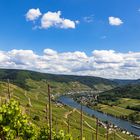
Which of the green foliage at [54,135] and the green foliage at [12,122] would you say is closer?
the green foliage at [12,122]

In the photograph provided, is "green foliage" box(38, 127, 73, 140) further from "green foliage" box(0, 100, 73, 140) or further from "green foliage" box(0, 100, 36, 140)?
"green foliage" box(0, 100, 36, 140)

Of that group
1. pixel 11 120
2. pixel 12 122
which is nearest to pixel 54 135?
pixel 12 122

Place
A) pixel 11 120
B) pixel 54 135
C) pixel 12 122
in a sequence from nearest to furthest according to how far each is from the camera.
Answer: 1. pixel 11 120
2. pixel 12 122
3. pixel 54 135

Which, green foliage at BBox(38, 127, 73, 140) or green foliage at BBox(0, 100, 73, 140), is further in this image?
green foliage at BBox(38, 127, 73, 140)

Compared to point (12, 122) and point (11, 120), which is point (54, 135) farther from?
point (11, 120)

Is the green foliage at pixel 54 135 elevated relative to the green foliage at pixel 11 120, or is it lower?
lower

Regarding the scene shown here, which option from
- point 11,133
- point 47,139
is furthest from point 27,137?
point 11,133

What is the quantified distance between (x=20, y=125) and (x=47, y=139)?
32.0 feet

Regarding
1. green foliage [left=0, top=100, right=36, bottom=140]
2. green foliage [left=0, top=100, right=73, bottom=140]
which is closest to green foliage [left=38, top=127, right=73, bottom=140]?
green foliage [left=0, top=100, right=73, bottom=140]

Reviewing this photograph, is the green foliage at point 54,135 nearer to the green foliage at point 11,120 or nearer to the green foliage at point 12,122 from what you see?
the green foliage at point 12,122

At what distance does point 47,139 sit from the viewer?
8431cm

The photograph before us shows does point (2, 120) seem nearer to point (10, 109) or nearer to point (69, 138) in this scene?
point (10, 109)

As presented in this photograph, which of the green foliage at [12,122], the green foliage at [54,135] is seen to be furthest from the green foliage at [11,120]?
the green foliage at [54,135]

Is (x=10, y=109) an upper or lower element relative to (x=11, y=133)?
upper
